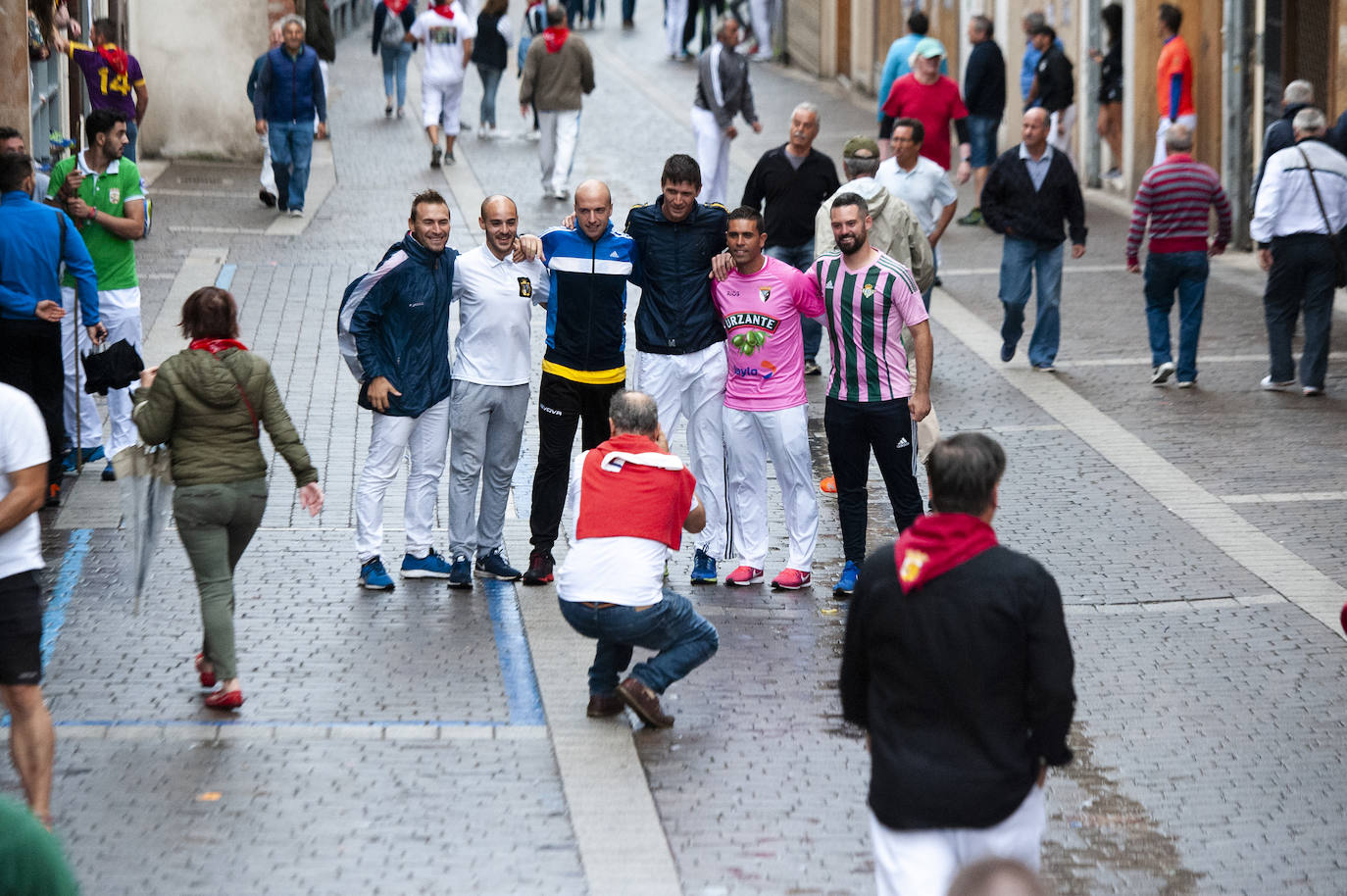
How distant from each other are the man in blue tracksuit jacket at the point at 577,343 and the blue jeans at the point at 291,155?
977 cm

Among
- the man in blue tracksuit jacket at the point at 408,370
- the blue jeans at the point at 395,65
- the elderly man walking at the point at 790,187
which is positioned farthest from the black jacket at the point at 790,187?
the blue jeans at the point at 395,65

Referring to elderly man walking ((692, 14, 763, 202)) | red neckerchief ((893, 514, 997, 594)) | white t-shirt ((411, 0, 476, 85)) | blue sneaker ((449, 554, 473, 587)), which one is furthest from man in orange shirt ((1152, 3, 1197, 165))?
red neckerchief ((893, 514, 997, 594))

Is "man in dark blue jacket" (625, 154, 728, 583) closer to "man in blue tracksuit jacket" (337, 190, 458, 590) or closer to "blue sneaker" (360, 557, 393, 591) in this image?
"man in blue tracksuit jacket" (337, 190, 458, 590)

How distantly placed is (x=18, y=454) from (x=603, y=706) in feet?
8.22

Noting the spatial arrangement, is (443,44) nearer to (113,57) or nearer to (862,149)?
(113,57)

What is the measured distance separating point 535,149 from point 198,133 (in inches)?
162

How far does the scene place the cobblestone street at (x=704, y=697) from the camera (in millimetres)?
5910

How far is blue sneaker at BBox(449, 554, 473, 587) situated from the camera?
8.80 meters

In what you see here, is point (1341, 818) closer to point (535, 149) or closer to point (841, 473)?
point (841, 473)

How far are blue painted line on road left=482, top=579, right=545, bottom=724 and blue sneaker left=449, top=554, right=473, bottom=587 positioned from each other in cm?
13

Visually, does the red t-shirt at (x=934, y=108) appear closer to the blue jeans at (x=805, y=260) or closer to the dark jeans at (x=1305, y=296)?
the blue jeans at (x=805, y=260)

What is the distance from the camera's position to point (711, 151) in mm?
18062

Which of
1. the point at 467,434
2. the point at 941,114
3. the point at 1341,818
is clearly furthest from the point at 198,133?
the point at 1341,818

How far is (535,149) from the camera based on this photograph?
74.1 ft
